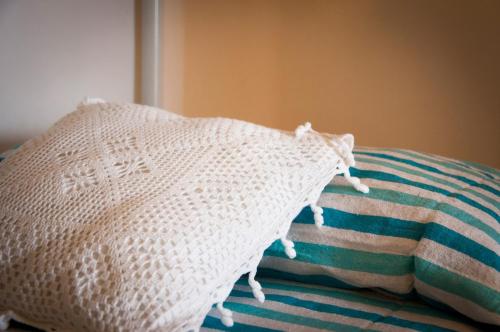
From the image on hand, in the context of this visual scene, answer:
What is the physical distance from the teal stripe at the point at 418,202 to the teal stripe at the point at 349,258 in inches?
2.9

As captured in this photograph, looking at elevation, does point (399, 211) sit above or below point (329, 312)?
above

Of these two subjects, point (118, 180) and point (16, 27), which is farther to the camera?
point (16, 27)

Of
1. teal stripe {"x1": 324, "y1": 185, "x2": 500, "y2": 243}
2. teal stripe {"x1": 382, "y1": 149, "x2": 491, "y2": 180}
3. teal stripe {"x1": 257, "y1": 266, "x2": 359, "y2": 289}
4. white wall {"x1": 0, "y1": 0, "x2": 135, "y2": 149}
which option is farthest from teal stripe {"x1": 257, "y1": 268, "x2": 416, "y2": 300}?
white wall {"x1": 0, "y1": 0, "x2": 135, "y2": 149}

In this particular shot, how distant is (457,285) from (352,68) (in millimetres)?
820

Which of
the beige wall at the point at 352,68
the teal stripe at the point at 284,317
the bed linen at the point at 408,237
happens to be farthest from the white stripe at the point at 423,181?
the beige wall at the point at 352,68

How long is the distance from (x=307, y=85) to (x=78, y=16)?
0.63 m

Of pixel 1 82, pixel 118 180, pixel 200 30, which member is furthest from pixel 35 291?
pixel 200 30

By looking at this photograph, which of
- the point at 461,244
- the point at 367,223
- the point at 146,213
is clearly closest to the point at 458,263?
the point at 461,244

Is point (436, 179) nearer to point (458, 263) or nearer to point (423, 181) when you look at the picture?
point (423, 181)

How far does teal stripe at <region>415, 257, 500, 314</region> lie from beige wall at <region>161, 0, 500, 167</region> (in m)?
0.63

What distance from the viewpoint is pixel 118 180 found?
666 millimetres

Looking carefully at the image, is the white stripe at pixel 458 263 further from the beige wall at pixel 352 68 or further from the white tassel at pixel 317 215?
the beige wall at pixel 352 68

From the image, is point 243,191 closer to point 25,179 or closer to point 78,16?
point 25,179

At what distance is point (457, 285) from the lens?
23.1 inches
